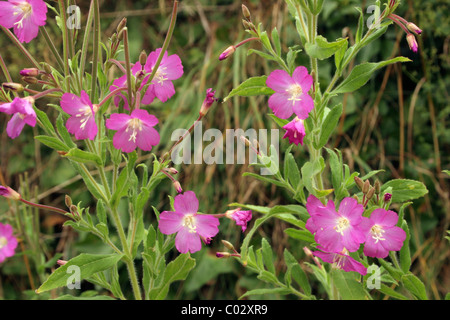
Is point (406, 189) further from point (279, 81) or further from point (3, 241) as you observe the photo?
point (3, 241)

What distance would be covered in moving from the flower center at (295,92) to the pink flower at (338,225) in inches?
6.4

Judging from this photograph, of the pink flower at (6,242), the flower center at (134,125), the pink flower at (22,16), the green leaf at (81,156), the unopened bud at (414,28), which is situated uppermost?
the pink flower at (22,16)

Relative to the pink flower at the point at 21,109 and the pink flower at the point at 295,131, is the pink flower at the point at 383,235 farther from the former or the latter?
the pink flower at the point at 21,109

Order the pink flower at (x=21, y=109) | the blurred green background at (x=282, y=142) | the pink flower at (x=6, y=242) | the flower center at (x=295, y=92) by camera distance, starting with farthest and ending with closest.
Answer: the blurred green background at (x=282, y=142) → the pink flower at (x=6, y=242) → the flower center at (x=295, y=92) → the pink flower at (x=21, y=109)

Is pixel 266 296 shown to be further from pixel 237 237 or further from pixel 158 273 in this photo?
pixel 158 273

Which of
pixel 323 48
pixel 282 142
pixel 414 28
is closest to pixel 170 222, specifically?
pixel 323 48

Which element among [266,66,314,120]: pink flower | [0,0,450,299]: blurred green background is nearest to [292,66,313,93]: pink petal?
[266,66,314,120]: pink flower

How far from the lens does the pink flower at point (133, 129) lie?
858 mm

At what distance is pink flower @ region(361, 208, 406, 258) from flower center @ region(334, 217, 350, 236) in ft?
0.12

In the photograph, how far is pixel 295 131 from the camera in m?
0.89

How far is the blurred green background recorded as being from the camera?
1.72 m

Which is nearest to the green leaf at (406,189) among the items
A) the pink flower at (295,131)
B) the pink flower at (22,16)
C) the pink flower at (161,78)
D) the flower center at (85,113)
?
the pink flower at (295,131)

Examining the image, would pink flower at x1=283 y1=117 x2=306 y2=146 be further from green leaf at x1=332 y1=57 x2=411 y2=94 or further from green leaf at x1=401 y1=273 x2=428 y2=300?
green leaf at x1=401 y1=273 x2=428 y2=300

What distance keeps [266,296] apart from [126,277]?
0.45 meters
